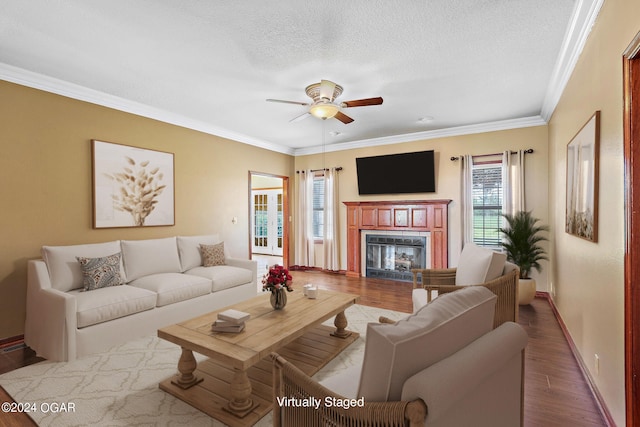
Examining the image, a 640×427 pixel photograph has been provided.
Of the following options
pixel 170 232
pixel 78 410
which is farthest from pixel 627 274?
pixel 170 232

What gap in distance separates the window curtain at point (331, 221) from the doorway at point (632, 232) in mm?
5179

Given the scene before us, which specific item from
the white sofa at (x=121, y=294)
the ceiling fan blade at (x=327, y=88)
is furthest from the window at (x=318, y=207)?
the ceiling fan blade at (x=327, y=88)

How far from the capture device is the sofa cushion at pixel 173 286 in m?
3.54

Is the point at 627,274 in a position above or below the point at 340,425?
above

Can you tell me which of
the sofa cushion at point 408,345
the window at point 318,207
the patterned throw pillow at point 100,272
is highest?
Result: the window at point 318,207

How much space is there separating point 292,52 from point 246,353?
8.41ft

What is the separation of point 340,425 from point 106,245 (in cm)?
365

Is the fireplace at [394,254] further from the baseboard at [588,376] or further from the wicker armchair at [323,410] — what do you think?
the wicker armchair at [323,410]

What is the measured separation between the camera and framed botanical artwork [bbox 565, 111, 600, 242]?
2199mm

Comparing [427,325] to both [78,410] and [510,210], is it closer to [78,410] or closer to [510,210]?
[78,410]

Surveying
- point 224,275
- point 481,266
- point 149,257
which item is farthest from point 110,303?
point 481,266

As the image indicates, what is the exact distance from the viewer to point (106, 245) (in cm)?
371

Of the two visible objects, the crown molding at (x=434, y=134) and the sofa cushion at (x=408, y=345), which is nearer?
the sofa cushion at (x=408, y=345)

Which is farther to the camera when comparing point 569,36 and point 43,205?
point 43,205
